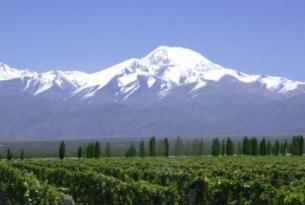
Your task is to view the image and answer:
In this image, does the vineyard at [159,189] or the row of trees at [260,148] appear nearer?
the vineyard at [159,189]

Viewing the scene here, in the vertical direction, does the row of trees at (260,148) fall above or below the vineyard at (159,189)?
above

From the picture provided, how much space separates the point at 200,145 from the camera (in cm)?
10531

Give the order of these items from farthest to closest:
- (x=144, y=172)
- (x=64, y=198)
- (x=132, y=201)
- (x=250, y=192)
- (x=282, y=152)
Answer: (x=282, y=152), (x=144, y=172), (x=132, y=201), (x=250, y=192), (x=64, y=198)

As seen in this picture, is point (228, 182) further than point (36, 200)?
Yes

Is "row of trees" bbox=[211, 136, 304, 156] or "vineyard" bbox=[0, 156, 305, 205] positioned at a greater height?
"row of trees" bbox=[211, 136, 304, 156]

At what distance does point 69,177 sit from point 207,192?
41.1ft

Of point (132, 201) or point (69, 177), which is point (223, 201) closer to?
point (132, 201)

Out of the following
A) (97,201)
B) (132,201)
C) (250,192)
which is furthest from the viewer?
(97,201)

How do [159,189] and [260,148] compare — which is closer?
[159,189]

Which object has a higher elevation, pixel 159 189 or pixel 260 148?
pixel 260 148

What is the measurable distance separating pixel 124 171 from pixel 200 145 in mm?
68576

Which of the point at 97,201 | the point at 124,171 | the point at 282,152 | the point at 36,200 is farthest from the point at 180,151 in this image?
the point at 36,200

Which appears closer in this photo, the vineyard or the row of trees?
the vineyard

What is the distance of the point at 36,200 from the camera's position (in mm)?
22594
